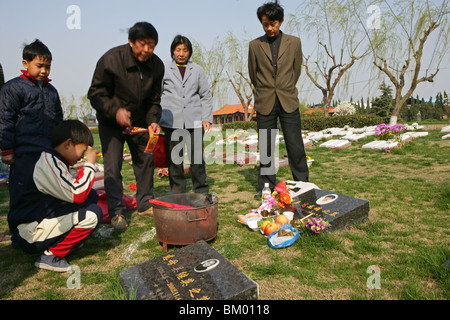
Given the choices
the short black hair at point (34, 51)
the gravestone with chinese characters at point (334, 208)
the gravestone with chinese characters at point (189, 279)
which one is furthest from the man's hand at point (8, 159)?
the gravestone with chinese characters at point (334, 208)

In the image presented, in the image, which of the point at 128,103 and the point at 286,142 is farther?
the point at 286,142

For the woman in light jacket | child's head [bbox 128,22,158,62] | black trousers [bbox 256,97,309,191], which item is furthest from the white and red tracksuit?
black trousers [bbox 256,97,309,191]

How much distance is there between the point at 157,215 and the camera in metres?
2.65

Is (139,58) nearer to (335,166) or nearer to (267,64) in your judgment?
(267,64)

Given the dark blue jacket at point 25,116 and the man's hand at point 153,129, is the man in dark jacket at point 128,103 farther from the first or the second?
the dark blue jacket at point 25,116

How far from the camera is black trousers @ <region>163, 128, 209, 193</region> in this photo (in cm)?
413

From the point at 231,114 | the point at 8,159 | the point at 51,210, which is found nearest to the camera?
the point at 51,210

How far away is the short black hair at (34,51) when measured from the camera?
9.83 feet

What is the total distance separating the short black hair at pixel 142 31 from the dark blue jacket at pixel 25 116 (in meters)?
1.11

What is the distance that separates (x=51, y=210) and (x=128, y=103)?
1.52 metres

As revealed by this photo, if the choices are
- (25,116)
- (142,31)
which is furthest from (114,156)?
(142,31)

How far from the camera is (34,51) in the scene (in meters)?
3.00

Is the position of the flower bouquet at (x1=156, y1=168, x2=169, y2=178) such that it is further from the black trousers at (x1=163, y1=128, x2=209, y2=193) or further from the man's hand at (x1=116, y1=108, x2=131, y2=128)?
the man's hand at (x1=116, y1=108, x2=131, y2=128)

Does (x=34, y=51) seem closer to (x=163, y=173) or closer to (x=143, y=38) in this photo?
(x=143, y=38)
